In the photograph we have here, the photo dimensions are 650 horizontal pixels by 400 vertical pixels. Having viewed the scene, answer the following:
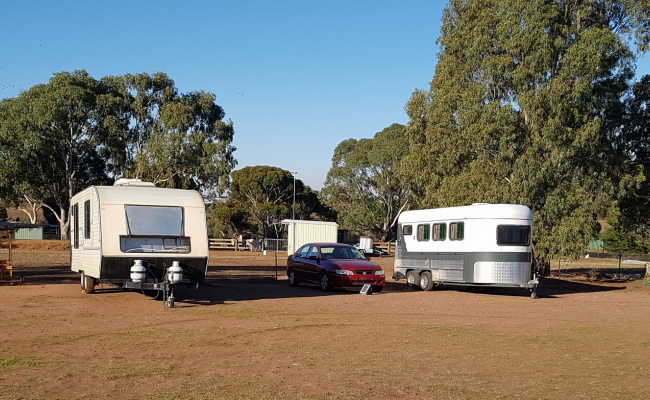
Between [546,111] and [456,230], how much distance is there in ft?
35.9

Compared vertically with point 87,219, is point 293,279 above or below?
below

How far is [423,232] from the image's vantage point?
24.3 meters

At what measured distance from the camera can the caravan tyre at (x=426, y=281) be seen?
23.7 m

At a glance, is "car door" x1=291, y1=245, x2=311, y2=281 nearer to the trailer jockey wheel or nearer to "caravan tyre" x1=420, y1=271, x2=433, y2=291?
"caravan tyre" x1=420, y1=271, x2=433, y2=291

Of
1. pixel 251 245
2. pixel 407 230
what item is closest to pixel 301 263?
pixel 407 230

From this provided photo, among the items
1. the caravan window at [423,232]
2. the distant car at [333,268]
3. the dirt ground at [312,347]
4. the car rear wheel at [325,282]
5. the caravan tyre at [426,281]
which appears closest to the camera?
the dirt ground at [312,347]

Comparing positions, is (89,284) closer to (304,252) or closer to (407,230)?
(304,252)

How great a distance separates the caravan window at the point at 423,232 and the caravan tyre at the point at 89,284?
10555mm

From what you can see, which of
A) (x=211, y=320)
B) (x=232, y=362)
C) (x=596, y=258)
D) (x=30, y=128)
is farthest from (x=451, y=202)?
(x=30, y=128)

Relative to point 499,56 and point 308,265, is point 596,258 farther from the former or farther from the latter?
point 308,265

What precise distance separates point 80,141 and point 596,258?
140ft

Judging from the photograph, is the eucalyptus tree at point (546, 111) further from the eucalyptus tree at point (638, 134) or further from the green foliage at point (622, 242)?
the green foliage at point (622, 242)

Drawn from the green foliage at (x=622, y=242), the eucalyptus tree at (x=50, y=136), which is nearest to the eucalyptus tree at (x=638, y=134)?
the green foliage at (x=622, y=242)

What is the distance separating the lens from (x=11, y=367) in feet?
29.8
